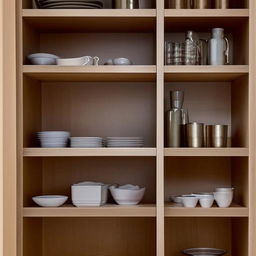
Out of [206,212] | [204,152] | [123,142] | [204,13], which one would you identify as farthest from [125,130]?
[204,13]

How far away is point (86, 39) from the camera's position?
2.92m

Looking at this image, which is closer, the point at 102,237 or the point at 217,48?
the point at 217,48

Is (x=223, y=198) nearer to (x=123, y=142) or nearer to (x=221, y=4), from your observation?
(x=123, y=142)

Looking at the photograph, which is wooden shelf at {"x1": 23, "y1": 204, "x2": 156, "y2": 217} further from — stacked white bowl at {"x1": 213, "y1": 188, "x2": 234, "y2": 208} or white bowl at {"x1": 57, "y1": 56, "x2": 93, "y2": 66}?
white bowl at {"x1": 57, "y1": 56, "x2": 93, "y2": 66}

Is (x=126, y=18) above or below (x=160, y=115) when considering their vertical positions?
above

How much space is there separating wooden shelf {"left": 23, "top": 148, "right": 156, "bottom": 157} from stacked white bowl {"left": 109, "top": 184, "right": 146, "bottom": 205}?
0.64ft

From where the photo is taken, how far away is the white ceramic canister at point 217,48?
2.59 m

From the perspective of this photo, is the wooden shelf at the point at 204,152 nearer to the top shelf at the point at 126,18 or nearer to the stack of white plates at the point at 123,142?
the stack of white plates at the point at 123,142

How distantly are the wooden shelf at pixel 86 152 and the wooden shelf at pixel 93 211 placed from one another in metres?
0.24

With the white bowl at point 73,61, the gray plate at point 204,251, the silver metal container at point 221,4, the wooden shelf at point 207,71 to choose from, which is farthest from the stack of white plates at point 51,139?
the silver metal container at point 221,4

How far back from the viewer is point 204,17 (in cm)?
254

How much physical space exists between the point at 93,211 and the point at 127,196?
18cm

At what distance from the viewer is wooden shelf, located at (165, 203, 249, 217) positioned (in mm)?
2525

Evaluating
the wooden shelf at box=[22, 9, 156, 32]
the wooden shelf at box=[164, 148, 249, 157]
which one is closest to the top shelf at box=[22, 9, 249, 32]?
the wooden shelf at box=[22, 9, 156, 32]
